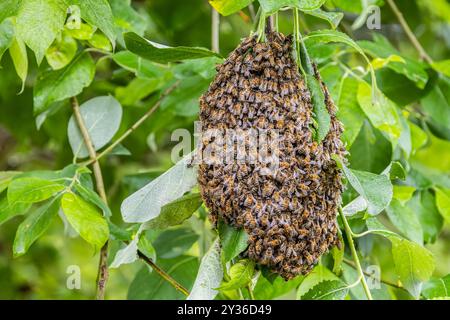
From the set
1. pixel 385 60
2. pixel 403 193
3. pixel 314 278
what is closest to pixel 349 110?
pixel 385 60

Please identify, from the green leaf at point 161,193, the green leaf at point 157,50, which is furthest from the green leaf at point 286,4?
the green leaf at point 161,193

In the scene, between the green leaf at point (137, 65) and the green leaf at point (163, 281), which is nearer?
the green leaf at point (137, 65)

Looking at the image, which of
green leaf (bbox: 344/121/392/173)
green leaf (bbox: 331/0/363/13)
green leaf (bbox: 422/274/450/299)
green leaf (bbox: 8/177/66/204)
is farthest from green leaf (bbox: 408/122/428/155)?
green leaf (bbox: 8/177/66/204)

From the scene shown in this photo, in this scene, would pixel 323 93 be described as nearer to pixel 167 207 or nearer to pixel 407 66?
pixel 167 207

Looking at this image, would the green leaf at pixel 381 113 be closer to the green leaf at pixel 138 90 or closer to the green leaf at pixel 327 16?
the green leaf at pixel 327 16

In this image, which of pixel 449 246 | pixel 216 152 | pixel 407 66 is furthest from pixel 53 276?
Result: pixel 216 152
